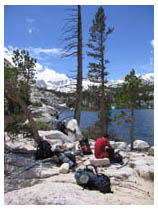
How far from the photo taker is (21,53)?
6.59m

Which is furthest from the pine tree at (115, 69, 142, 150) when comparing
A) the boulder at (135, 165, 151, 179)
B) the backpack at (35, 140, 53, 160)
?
the backpack at (35, 140, 53, 160)

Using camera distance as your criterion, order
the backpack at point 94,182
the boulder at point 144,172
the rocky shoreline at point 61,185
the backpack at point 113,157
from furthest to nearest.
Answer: the backpack at point 113,157
the boulder at point 144,172
the backpack at point 94,182
the rocky shoreline at point 61,185

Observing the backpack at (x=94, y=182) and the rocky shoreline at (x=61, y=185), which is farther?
the backpack at (x=94, y=182)

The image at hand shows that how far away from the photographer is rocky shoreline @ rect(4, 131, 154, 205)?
8.39ft

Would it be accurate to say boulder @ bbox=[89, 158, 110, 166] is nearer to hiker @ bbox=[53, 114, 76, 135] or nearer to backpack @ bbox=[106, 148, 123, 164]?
backpack @ bbox=[106, 148, 123, 164]

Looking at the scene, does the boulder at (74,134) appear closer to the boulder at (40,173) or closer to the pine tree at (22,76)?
the pine tree at (22,76)

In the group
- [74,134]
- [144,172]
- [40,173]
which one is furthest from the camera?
[74,134]

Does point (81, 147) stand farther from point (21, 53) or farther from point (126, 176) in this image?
point (21, 53)

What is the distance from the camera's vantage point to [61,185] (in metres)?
3.06

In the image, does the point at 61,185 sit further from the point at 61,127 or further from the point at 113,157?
the point at 61,127

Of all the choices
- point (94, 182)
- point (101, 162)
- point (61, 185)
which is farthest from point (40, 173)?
point (101, 162)

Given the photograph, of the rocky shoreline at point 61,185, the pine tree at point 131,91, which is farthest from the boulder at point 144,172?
Result: the pine tree at point 131,91

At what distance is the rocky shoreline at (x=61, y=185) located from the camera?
256 centimetres
